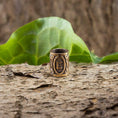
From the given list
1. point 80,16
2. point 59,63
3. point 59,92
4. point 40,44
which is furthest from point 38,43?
point 80,16

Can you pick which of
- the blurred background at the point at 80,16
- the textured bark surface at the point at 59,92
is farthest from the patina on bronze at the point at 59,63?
the blurred background at the point at 80,16

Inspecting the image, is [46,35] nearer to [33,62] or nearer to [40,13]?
[33,62]

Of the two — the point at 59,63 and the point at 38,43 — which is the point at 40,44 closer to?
the point at 38,43

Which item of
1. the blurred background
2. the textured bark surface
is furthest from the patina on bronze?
the blurred background

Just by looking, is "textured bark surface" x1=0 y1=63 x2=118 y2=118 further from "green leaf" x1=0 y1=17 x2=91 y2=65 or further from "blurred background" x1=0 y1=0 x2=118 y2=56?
"blurred background" x1=0 y1=0 x2=118 y2=56

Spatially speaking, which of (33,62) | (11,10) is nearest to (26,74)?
(33,62)

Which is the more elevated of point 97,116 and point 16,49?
point 16,49
